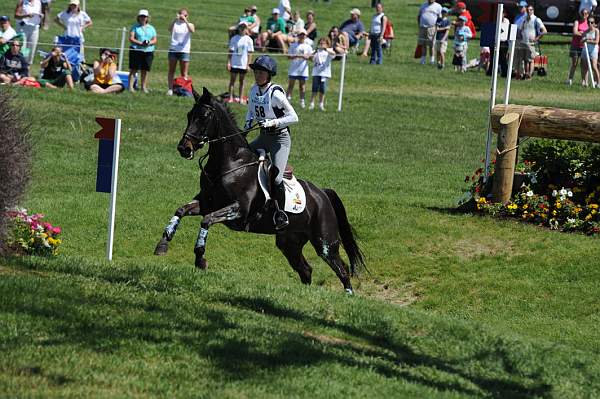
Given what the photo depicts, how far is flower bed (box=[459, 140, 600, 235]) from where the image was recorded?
1716 centimetres

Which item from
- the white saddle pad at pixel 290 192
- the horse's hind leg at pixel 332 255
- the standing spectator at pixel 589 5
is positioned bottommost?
the horse's hind leg at pixel 332 255

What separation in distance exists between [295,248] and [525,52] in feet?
77.1

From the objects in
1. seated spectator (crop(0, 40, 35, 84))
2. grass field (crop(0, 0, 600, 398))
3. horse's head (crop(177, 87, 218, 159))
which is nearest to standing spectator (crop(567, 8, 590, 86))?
grass field (crop(0, 0, 600, 398))

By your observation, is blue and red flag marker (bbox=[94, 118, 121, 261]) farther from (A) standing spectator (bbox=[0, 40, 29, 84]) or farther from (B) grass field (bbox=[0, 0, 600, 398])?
(A) standing spectator (bbox=[0, 40, 29, 84])

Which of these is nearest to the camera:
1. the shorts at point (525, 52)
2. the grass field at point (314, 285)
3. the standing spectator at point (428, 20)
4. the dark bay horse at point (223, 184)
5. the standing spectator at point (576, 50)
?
the grass field at point (314, 285)

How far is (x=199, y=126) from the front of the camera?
1276 centimetres

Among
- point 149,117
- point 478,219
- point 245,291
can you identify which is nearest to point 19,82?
point 149,117

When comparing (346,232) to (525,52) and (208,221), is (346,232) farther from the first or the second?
(525,52)

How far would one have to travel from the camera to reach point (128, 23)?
1743 inches

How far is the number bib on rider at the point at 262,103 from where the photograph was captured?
13.3 meters

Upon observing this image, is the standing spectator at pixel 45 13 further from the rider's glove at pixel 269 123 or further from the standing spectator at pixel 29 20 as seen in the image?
the rider's glove at pixel 269 123

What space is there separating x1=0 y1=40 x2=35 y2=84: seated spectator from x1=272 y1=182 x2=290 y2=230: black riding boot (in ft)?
51.9

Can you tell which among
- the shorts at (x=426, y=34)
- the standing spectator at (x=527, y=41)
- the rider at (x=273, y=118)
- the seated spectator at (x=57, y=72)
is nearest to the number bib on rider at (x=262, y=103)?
the rider at (x=273, y=118)

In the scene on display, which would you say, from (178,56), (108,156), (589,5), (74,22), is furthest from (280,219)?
(589,5)
